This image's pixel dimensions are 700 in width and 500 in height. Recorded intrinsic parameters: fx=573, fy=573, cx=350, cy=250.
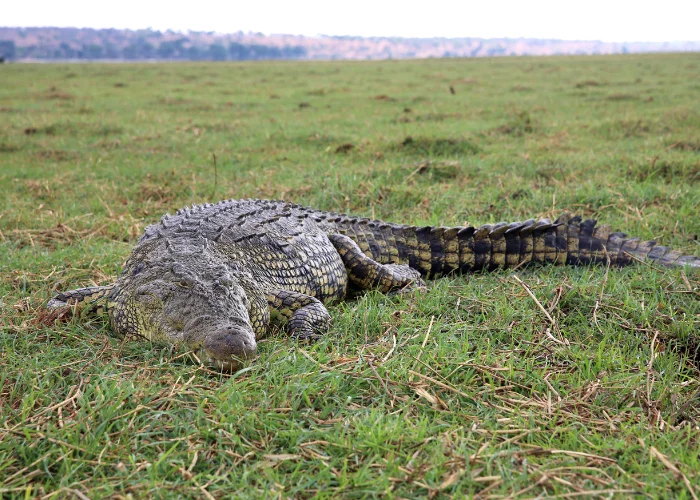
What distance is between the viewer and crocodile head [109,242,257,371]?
8.05 ft

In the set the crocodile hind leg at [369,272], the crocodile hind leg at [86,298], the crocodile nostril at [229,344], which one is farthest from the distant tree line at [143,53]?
the crocodile nostril at [229,344]

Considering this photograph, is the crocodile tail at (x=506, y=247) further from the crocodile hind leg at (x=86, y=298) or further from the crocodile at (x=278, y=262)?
the crocodile hind leg at (x=86, y=298)

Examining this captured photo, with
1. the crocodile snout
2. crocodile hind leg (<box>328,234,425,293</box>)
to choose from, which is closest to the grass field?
the crocodile snout

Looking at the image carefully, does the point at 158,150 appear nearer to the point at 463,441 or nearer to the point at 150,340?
the point at 150,340

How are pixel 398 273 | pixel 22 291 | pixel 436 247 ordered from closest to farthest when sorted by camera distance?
1. pixel 22 291
2. pixel 398 273
3. pixel 436 247

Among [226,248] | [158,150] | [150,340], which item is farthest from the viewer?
[158,150]

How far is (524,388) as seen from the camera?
2.40m

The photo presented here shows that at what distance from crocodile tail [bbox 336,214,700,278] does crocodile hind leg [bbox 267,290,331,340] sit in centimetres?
104

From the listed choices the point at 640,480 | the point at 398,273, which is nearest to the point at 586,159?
the point at 398,273

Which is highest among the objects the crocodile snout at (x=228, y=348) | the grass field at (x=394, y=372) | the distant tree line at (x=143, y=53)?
the distant tree line at (x=143, y=53)

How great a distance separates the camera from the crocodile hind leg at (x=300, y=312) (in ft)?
9.64

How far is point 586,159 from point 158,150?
6041mm

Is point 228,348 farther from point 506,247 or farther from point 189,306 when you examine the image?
point 506,247

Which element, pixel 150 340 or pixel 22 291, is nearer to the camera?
pixel 150 340
